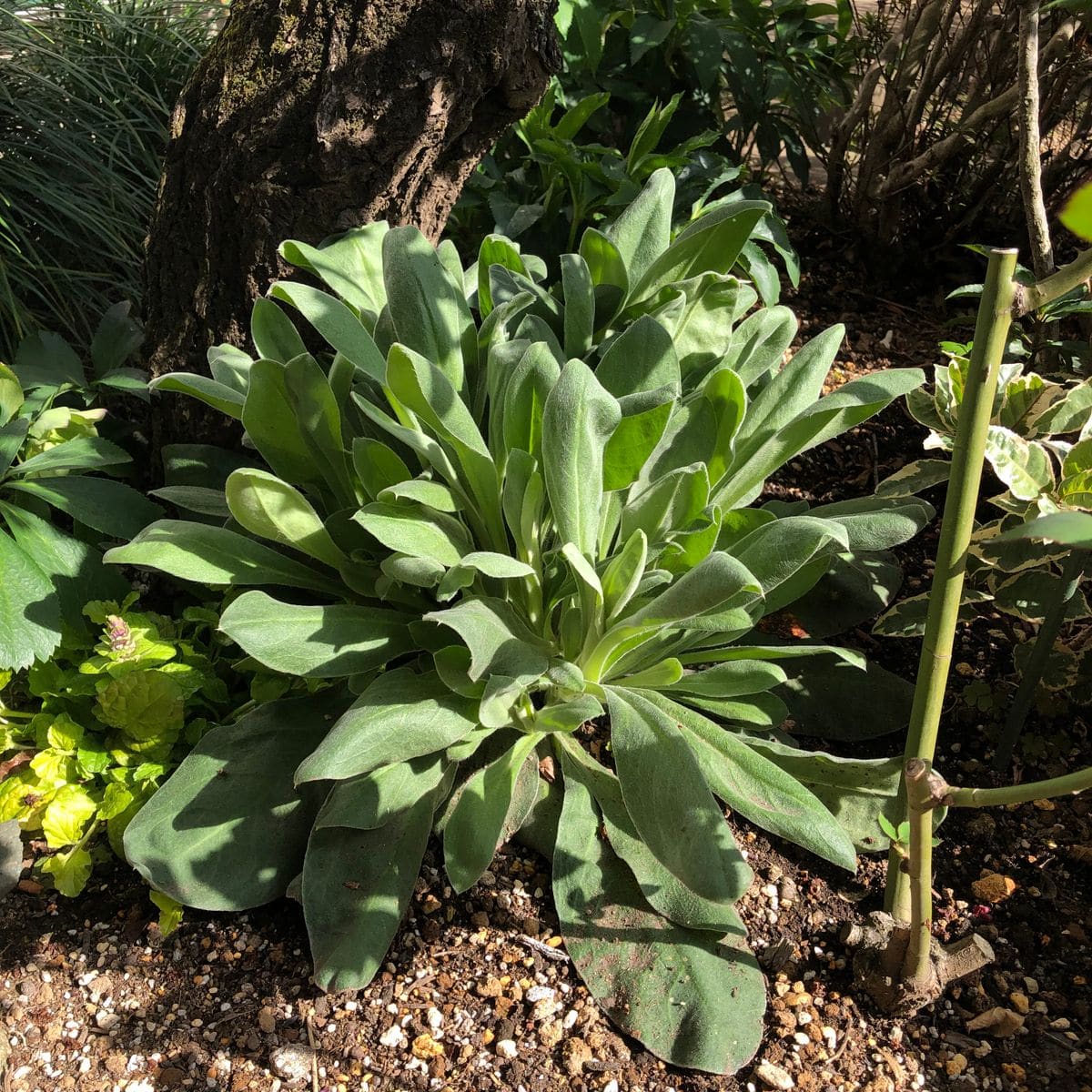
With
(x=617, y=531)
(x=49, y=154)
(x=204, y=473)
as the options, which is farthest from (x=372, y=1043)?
(x=49, y=154)

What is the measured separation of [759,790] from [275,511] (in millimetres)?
845

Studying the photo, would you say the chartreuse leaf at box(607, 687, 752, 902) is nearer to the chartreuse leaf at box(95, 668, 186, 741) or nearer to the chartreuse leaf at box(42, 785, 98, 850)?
the chartreuse leaf at box(95, 668, 186, 741)

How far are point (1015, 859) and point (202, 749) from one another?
4.50ft

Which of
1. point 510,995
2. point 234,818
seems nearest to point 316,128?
point 234,818

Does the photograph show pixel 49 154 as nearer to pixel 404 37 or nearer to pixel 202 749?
pixel 404 37

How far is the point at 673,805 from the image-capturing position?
1467 mm

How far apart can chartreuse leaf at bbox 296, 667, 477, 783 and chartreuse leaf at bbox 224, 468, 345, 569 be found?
252 mm

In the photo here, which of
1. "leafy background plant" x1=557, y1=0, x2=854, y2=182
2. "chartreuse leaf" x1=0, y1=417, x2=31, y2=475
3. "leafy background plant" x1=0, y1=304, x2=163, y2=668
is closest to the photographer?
"leafy background plant" x1=0, y1=304, x2=163, y2=668

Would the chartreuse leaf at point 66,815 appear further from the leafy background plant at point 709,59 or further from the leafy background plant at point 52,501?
the leafy background plant at point 709,59

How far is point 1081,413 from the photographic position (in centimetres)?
186

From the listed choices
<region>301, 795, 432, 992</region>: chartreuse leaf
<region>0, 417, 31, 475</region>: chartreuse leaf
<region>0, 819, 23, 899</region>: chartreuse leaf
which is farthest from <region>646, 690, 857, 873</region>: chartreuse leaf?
<region>0, 417, 31, 475</region>: chartreuse leaf

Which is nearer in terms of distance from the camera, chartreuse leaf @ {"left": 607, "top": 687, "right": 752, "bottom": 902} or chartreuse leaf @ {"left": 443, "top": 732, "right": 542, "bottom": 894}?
chartreuse leaf @ {"left": 607, "top": 687, "right": 752, "bottom": 902}

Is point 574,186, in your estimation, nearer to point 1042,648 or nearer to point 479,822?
point 1042,648

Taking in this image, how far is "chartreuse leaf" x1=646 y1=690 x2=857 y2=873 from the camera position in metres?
1.46
